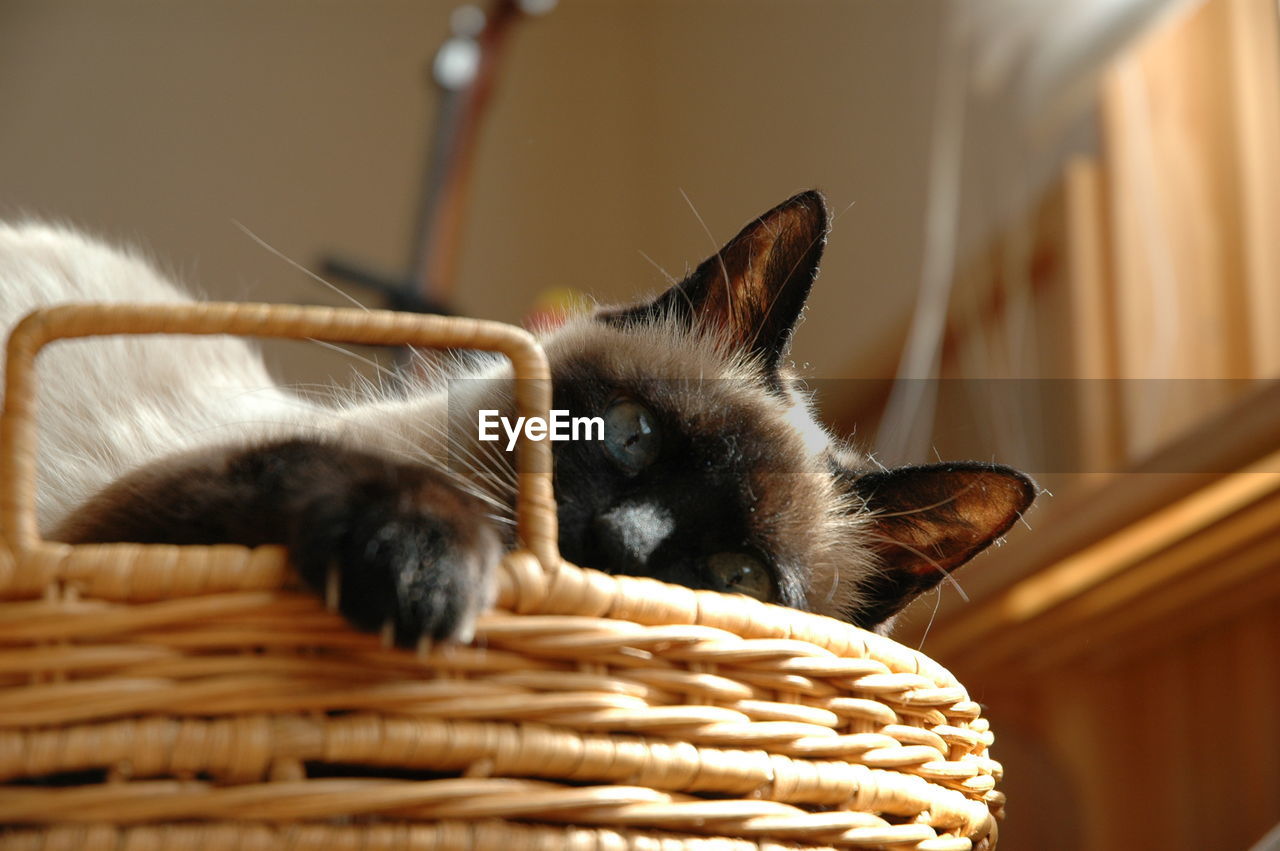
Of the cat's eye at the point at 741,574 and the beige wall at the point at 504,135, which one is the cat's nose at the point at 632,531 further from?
the beige wall at the point at 504,135

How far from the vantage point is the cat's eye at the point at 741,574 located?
905mm

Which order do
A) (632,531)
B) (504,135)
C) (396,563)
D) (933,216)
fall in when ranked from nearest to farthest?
(396,563), (632,531), (933,216), (504,135)

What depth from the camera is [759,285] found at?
3.44ft

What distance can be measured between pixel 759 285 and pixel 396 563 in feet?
1.87

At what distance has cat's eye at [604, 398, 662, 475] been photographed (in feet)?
3.00

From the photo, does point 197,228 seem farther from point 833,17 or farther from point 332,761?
point 332,761

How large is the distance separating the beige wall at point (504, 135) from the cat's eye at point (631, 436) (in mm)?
1407

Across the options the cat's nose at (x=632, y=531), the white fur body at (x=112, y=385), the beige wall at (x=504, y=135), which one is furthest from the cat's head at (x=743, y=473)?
the beige wall at (x=504, y=135)

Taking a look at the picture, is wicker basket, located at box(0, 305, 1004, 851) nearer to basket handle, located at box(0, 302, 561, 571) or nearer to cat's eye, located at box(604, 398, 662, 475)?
basket handle, located at box(0, 302, 561, 571)

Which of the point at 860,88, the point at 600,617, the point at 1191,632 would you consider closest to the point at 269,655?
the point at 600,617

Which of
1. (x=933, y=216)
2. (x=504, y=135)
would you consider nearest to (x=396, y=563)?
(x=933, y=216)

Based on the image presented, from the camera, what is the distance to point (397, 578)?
562 mm

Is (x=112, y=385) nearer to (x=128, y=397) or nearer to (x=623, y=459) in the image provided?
(x=128, y=397)

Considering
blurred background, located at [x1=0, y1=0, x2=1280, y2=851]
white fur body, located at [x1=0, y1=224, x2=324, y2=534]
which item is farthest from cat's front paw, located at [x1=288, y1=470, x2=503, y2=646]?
blurred background, located at [x1=0, y1=0, x2=1280, y2=851]
